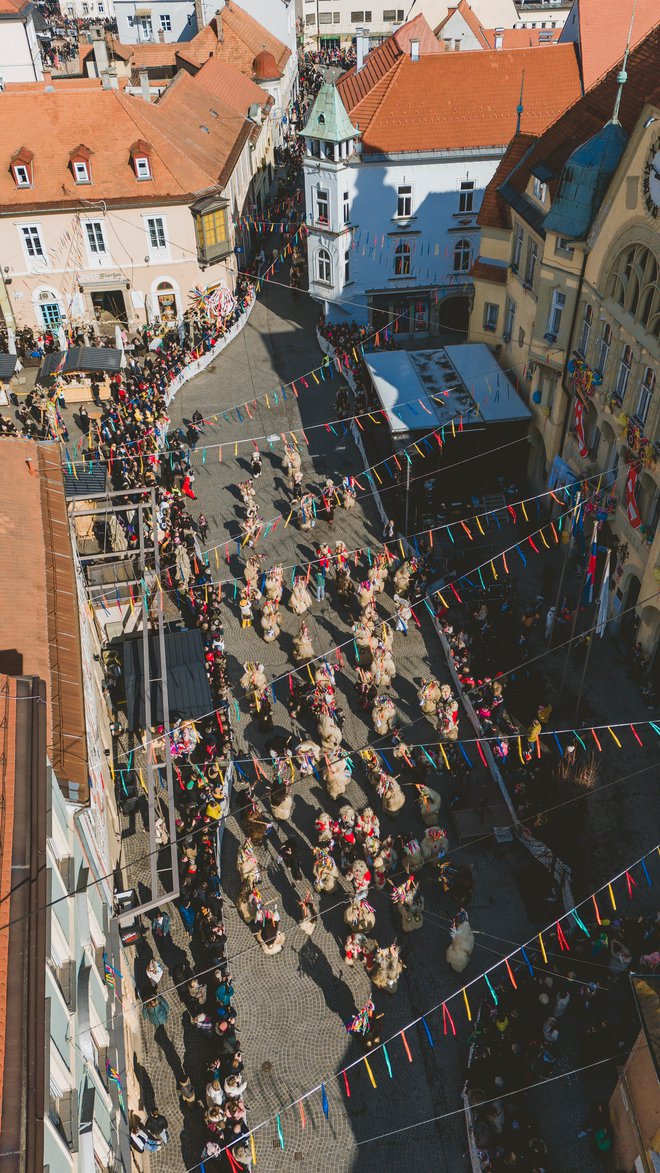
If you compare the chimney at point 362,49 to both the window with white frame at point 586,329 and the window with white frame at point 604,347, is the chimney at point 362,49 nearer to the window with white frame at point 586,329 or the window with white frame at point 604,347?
the window with white frame at point 586,329

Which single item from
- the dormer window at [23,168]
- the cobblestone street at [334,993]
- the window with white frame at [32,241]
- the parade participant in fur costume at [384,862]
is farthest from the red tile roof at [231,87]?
the parade participant in fur costume at [384,862]

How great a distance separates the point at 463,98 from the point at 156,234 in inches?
694

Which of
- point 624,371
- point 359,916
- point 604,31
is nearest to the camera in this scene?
point 359,916

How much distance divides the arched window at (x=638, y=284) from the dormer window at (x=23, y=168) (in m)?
31.9

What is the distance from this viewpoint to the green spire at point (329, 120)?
1677 inches

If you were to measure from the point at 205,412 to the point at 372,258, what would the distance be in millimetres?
12892

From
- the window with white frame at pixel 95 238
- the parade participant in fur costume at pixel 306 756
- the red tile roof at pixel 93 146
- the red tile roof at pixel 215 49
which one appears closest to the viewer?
the parade participant in fur costume at pixel 306 756

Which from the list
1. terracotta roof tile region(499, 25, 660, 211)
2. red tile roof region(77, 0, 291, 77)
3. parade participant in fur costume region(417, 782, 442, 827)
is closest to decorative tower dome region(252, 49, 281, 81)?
red tile roof region(77, 0, 291, 77)

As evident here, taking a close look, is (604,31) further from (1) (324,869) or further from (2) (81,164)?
(1) (324,869)

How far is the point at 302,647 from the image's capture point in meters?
29.6

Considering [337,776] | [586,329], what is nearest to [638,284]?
[586,329]

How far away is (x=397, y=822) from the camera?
24844 mm

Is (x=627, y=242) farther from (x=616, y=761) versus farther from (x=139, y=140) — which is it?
(x=139, y=140)

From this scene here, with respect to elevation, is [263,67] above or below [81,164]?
above
